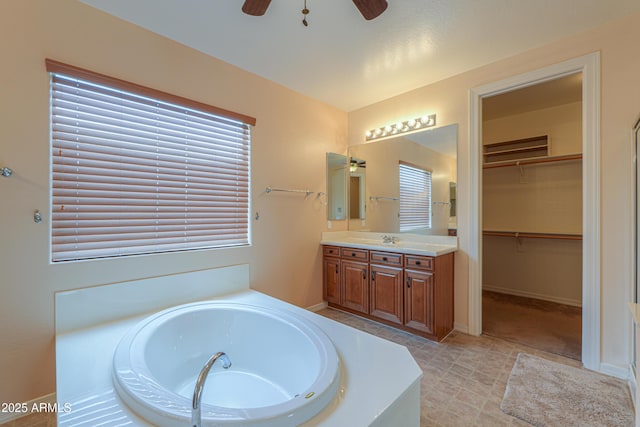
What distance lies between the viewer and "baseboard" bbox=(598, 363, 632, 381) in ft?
6.21

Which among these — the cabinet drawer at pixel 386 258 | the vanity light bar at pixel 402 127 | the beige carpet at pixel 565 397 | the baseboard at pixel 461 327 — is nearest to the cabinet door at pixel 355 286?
the cabinet drawer at pixel 386 258

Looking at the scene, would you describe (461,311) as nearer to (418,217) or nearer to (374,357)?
(418,217)

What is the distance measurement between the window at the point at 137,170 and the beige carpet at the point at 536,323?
2839 millimetres

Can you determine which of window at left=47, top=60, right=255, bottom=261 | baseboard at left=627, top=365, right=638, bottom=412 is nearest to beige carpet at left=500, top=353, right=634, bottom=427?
baseboard at left=627, top=365, right=638, bottom=412

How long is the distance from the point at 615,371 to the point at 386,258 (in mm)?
1804

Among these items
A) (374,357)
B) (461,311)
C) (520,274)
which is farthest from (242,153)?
(520,274)

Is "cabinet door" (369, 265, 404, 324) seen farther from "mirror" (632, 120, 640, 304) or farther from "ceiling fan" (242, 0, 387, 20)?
"ceiling fan" (242, 0, 387, 20)

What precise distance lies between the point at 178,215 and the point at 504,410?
2.64 m

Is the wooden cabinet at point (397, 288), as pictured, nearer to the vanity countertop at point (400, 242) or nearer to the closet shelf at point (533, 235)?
the vanity countertop at point (400, 242)

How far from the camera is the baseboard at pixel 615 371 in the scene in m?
1.89

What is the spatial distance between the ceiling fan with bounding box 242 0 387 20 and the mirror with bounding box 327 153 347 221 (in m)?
1.99

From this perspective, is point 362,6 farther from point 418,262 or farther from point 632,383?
point 632,383

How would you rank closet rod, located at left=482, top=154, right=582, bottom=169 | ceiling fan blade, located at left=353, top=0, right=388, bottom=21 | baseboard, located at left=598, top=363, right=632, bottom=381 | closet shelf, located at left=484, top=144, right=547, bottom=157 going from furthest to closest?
closet shelf, located at left=484, top=144, right=547, bottom=157 → closet rod, located at left=482, top=154, right=582, bottom=169 → baseboard, located at left=598, top=363, right=632, bottom=381 → ceiling fan blade, located at left=353, top=0, right=388, bottom=21

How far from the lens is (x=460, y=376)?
197 centimetres
